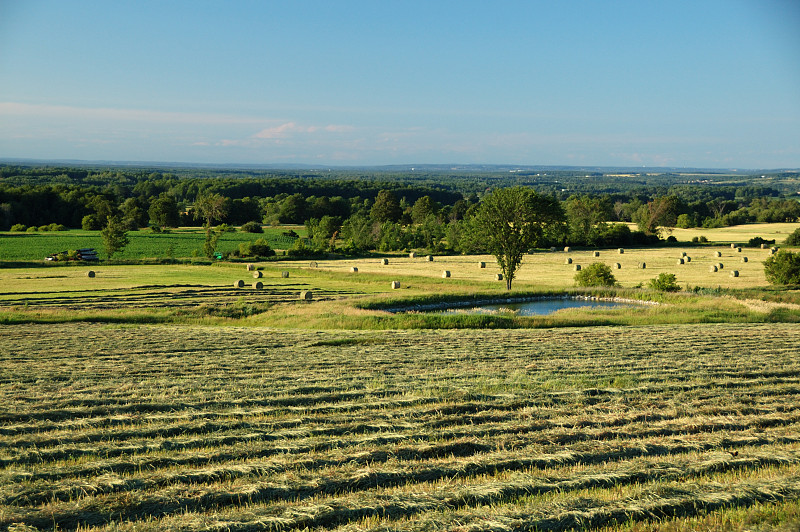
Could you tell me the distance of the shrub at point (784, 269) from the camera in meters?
44.8

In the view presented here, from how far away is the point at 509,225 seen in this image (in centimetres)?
4788

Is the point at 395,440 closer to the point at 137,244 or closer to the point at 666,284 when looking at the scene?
the point at 666,284

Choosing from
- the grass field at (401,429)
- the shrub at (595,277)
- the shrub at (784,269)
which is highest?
the grass field at (401,429)

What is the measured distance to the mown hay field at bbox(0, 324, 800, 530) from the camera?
6.77m

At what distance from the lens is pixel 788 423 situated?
35.0 feet

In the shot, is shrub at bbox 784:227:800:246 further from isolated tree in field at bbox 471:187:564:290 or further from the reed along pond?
the reed along pond

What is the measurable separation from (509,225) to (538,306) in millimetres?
9723

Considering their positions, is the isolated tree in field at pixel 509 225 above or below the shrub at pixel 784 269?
above

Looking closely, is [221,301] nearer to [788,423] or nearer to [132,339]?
[132,339]

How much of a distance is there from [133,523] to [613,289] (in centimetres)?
4042

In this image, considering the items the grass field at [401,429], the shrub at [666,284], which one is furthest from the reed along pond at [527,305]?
the grass field at [401,429]

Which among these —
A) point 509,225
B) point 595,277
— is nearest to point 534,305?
point 595,277

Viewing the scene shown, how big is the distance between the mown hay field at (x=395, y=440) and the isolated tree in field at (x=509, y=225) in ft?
92.1

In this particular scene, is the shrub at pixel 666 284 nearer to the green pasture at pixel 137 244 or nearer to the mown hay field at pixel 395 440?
the mown hay field at pixel 395 440
